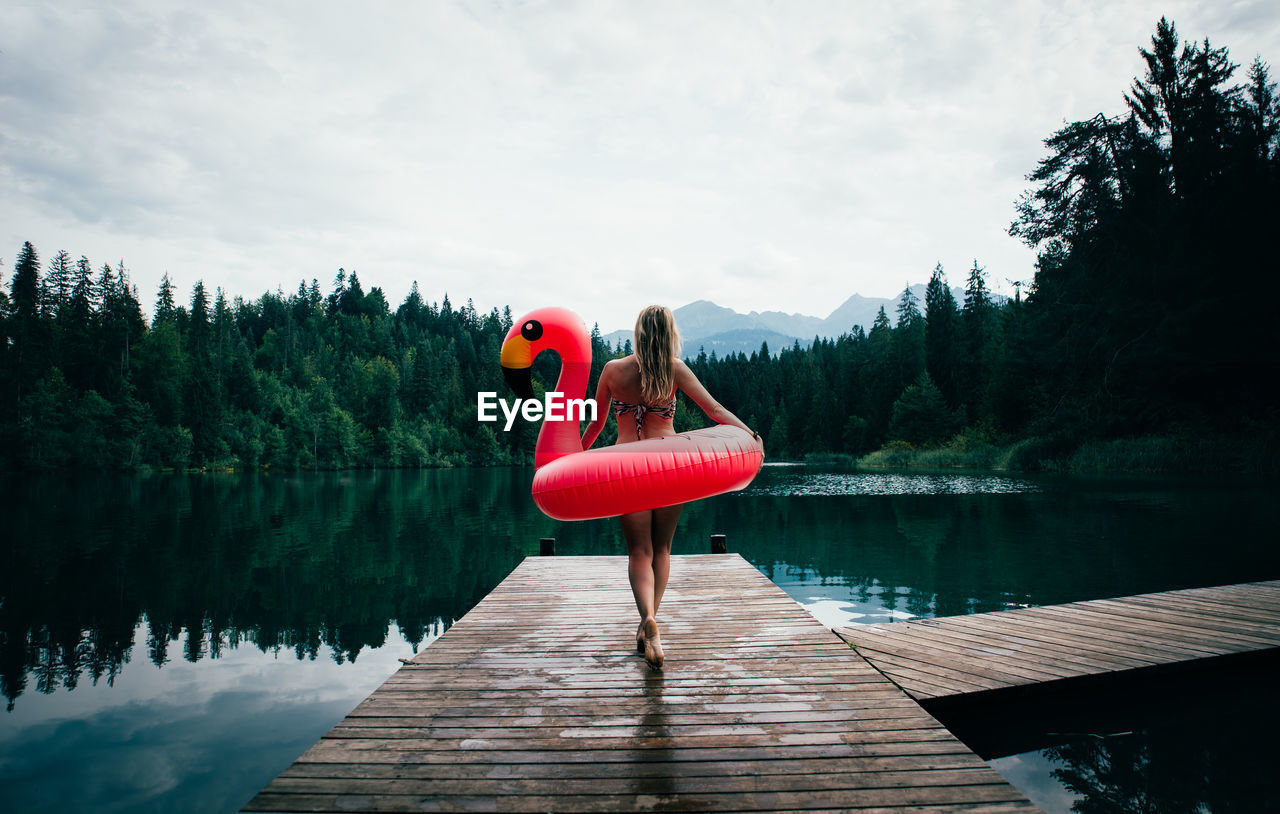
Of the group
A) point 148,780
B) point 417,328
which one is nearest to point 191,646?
point 148,780

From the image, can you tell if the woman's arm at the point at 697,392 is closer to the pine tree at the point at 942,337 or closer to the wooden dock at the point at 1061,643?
the wooden dock at the point at 1061,643

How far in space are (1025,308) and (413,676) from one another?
38.9 meters

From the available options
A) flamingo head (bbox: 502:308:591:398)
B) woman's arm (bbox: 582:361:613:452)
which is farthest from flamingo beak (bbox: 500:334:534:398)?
woman's arm (bbox: 582:361:613:452)

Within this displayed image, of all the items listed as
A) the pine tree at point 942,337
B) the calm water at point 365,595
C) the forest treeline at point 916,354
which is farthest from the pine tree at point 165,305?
the pine tree at point 942,337

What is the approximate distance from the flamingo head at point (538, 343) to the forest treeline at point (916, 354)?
1075 inches

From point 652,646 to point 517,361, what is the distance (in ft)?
5.84

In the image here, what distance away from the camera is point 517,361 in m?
3.57

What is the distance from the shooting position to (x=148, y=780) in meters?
4.73

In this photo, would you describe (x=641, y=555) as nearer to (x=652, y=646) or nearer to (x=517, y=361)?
(x=652, y=646)

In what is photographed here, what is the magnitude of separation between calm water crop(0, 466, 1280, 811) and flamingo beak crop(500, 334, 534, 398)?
364 centimetres

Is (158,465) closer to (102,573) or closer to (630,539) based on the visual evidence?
(102,573)

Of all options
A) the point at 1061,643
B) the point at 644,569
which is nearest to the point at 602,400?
the point at 644,569

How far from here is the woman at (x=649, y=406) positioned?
344cm

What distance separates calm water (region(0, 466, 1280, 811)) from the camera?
4.40m
